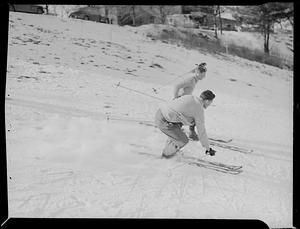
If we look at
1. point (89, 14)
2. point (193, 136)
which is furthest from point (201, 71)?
point (89, 14)

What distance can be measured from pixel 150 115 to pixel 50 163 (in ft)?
2.75

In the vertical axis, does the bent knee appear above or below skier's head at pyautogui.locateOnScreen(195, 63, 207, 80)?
below

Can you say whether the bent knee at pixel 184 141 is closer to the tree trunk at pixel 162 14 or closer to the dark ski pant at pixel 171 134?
the dark ski pant at pixel 171 134

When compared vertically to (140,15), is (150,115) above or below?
below

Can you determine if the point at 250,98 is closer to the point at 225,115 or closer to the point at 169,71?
the point at 225,115

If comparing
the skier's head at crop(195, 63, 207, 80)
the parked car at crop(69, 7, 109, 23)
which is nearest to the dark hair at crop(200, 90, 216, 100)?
the skier's head at crop(195, 63, 207, 80)

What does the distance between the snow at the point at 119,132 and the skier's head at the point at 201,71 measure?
0.05 meters

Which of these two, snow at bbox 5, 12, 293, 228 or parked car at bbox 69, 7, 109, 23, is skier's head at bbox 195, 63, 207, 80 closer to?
snow at bbox 5, 12, 293, 228

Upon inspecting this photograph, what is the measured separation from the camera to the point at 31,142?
2615 millimetres

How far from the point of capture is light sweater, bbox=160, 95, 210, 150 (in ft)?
8.83

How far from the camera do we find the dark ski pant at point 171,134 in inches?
106

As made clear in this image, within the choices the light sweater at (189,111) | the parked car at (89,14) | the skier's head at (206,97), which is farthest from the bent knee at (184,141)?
the parked car at (89,14)

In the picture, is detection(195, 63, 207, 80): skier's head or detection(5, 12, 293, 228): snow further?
detection(195, 63, 207, 80): skier's head
